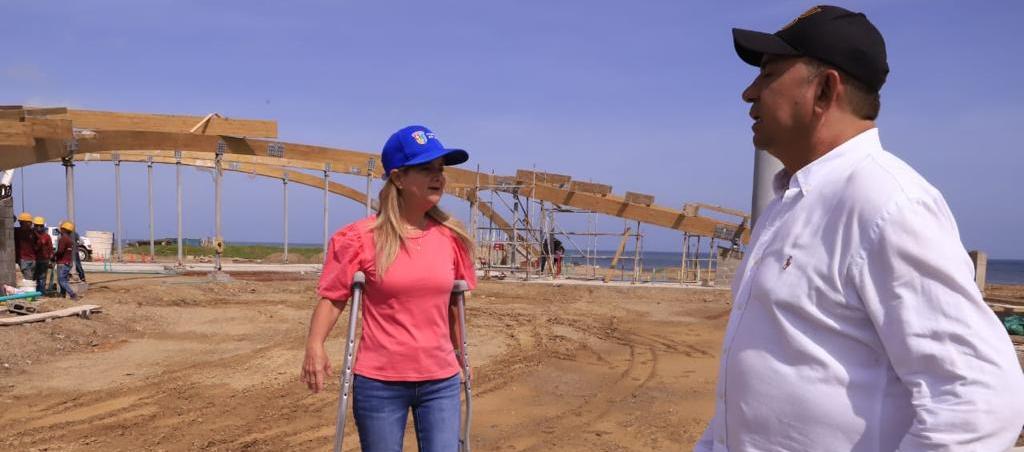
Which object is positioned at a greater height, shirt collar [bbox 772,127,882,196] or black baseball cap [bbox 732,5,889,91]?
black baseball cap [bbox 732,5,889,91]

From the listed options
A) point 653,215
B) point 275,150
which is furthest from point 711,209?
point 275,150

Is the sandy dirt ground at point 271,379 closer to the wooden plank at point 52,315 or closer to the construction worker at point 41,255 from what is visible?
the wooden plank at point 52,315

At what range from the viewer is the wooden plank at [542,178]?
22062 millimetres

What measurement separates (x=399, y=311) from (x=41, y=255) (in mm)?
13812

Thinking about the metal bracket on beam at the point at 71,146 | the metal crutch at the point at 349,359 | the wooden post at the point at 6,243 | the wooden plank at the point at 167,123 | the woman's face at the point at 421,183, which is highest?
the wooden plank at the point at 167,123

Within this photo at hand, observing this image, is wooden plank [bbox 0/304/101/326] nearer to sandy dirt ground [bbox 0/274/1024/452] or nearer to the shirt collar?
sandy dirt ground [bbox 0/274/1024/452]

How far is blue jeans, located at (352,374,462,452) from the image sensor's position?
2.88 meters

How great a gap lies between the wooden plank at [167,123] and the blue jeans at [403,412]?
47.6ft

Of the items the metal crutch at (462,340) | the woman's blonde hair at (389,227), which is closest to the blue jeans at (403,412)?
the metal crutch at (462,340)

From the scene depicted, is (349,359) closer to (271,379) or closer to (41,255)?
(271,379)

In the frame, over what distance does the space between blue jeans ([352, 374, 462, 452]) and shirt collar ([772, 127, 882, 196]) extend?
189 cm

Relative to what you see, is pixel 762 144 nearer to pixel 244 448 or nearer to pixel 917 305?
pixel 917 305

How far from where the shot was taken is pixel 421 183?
310 cm

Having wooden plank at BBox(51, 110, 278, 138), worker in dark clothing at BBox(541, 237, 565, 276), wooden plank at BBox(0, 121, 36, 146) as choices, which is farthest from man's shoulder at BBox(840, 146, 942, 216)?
worker in dark clothing at BBox(541, 237, 565, 276)
